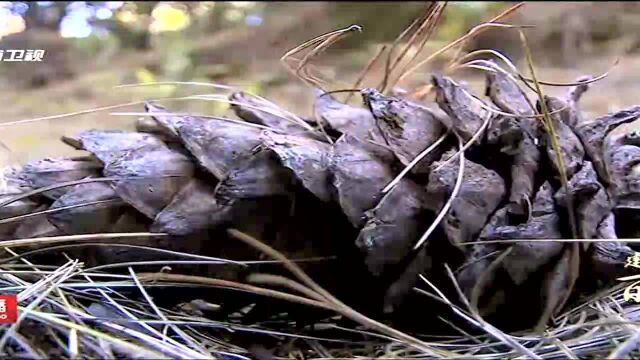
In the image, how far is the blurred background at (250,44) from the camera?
83 cm

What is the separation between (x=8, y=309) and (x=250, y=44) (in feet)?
3.28

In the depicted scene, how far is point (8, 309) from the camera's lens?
38 centimetres

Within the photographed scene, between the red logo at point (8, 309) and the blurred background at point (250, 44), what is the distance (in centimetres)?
25

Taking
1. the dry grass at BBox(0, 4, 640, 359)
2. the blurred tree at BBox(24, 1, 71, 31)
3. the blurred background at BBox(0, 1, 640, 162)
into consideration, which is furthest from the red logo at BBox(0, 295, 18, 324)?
the blurred tree at BBox(24, 1, 71, 31)

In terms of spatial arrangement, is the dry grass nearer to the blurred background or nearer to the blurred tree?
the blurred background

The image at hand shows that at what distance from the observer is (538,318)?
0.41 meters

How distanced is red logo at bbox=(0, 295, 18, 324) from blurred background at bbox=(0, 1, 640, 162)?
254mm

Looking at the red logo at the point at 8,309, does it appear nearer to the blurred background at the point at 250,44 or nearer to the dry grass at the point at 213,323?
the dry grass at the point at 213,323

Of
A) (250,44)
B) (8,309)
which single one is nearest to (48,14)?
(250,44)

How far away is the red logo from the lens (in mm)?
379

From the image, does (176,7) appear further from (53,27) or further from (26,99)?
(26,99)

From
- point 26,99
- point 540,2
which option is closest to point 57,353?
point 26,99

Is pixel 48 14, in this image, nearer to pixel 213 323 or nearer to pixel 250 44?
pixel 250 44

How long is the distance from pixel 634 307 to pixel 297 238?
19 cm
